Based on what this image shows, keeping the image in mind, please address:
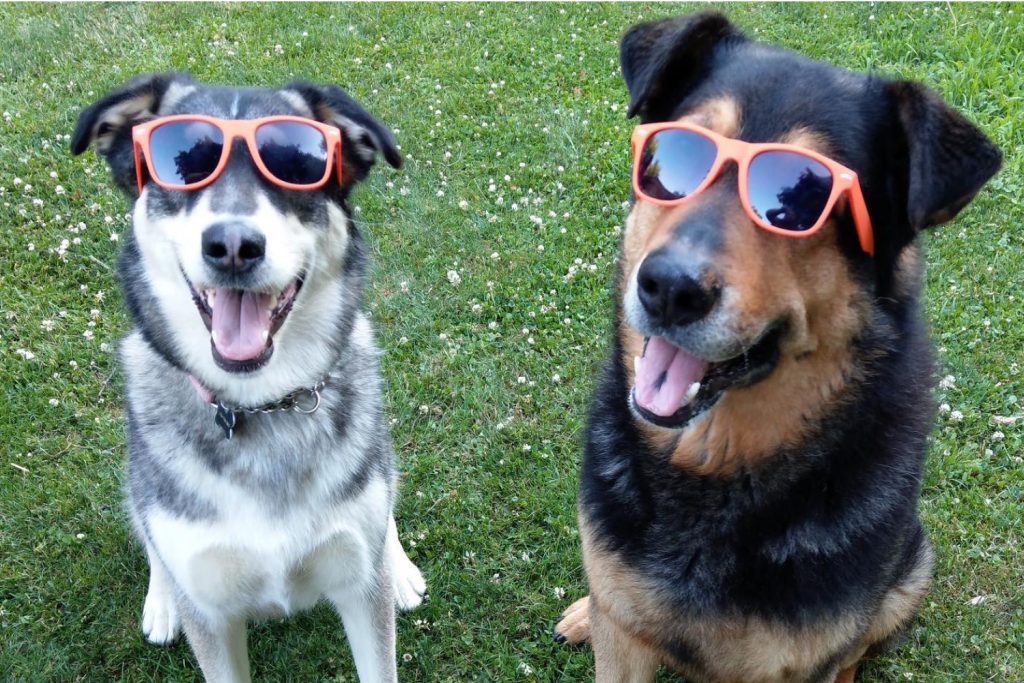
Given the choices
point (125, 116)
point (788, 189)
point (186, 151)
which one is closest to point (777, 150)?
point (788, 189)

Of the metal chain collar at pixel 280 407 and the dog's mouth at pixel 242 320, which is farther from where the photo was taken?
the metal chain collar at pixel 280 407

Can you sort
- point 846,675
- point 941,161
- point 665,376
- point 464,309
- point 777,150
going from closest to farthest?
point 941,161, point 777,150, point 665,376, point 846,675, point 464,309

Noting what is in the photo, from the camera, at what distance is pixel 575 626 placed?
178 inches

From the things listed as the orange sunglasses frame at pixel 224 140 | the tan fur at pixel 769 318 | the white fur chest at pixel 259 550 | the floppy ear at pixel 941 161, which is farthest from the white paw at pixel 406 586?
the floppy ear at pixel 941 161

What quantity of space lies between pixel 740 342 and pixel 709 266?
28 cm

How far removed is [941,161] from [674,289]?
3.04 feet

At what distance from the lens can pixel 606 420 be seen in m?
3.68

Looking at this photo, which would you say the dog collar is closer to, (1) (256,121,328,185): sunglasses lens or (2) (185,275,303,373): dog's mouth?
(2) (185,275,303,373): dog's mouth

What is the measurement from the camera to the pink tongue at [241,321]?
3.23 m

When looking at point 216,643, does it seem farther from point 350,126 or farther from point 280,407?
point 350,126

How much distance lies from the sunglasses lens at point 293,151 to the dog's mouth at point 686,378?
1.52 metres

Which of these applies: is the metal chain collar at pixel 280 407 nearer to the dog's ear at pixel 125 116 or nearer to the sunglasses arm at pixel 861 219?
the dog's ear at pixel 125 116

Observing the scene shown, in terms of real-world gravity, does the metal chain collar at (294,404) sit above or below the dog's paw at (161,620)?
above

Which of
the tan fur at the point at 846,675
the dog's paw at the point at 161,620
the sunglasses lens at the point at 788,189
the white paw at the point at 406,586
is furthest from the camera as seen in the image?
the white paw at the point at 406,586
